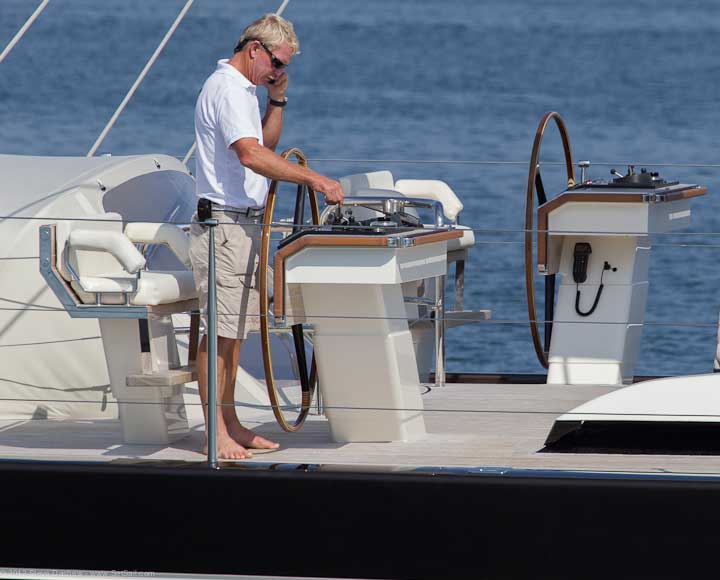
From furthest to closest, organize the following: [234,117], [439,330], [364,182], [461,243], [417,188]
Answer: [417,188]
[461,243]
[364,182]
[439,330]
[234,117]

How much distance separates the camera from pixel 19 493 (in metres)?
3.72

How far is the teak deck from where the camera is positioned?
12.0ft

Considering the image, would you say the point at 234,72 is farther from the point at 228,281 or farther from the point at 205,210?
the point at 228,281

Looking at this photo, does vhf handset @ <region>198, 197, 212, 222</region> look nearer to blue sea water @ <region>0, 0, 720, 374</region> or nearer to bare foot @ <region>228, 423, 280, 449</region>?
bare foot @ <region>228, 423, 280, 449</region>

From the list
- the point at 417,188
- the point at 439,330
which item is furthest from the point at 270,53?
the point at 417,188

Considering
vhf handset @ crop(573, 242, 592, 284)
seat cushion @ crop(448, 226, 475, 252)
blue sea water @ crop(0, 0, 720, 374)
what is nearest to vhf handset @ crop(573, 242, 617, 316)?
vhf handset @ crop(573, 242, 592, 284)

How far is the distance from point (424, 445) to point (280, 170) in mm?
835

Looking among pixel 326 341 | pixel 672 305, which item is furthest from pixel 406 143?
pixel 326 341

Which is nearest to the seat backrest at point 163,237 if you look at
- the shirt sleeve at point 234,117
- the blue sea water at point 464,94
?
the shirt sleeve at point 234,117

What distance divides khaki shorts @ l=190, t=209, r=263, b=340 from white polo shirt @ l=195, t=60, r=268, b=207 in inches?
2.4

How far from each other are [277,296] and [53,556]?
33.1 inches

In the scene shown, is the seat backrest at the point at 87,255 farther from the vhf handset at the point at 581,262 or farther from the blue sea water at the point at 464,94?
the blue sea water at the point at 464,94

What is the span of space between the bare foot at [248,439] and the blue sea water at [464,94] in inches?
286

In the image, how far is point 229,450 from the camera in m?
3.73
